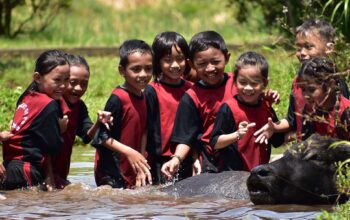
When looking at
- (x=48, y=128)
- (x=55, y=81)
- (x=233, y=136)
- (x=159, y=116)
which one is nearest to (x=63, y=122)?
(x=48, y=128)

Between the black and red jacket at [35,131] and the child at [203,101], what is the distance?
3.14 ft

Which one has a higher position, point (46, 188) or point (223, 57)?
point (223, 57)

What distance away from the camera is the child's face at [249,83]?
8.16m

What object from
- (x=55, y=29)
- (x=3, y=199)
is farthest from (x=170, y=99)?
(x=55, y=29)

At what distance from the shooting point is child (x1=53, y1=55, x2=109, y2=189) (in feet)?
28.7

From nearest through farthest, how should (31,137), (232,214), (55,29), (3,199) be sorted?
1. (232,214)
2. (3,199)
3. (31,137)
4. (55,29)

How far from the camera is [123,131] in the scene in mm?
8664

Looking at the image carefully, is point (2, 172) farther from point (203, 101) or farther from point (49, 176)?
point (203, 101)

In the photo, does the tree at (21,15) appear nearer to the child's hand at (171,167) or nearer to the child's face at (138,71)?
the child's face at (138,71)

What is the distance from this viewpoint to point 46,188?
8508 millimetres

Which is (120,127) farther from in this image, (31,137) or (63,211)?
(63,211)

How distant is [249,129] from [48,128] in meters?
1.56

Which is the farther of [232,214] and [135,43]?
[135,43]

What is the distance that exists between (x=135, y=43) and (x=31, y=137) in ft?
3.78
